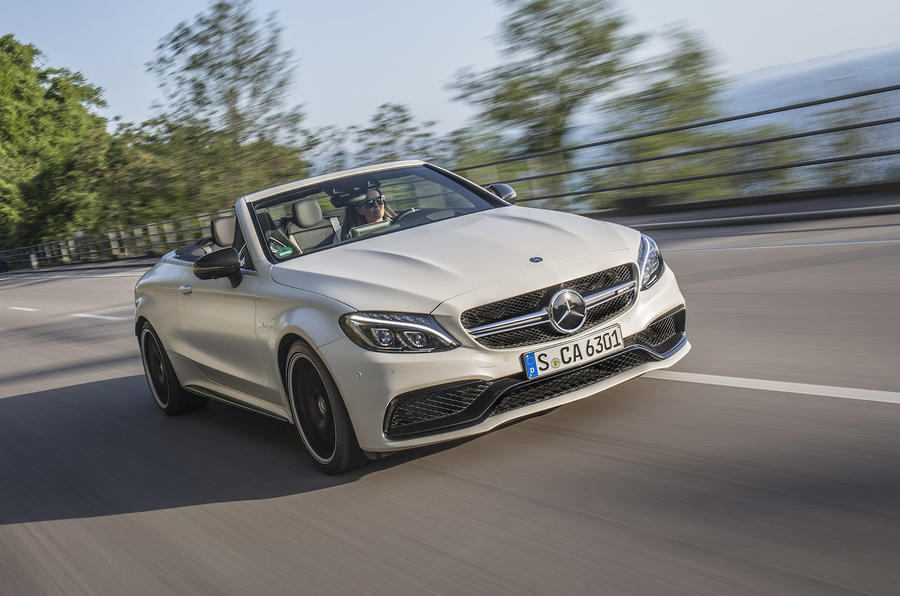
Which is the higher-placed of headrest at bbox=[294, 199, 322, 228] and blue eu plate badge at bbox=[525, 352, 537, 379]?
headrest at bbox=[294, 199, 322, 228]

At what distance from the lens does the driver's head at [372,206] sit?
5824 millimetres

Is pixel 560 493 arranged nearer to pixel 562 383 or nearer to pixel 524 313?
pixel 562 383

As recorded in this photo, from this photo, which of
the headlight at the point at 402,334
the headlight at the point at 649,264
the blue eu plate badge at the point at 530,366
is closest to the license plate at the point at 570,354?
the blue eu plate badge at the point at 530,366

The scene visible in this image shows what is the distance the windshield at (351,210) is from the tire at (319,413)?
2.56 feet

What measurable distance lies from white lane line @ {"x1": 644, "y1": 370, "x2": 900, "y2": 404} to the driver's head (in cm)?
177

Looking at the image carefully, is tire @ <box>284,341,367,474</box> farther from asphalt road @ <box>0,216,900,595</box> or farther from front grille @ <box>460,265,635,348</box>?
front grille @ <box>460,265,635,348</box>

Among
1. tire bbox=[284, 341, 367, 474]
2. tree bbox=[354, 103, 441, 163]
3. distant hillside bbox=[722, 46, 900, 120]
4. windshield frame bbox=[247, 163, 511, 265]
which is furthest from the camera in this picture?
tree bbox=[354, 103, 441, 163]

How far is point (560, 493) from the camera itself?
4.05 meters

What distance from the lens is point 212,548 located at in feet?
13.6

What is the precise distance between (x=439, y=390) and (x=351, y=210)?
1820mm

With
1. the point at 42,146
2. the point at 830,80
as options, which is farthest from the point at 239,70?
the point at 42,146

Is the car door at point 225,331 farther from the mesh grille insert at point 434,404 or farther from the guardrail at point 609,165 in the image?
the guardrail at point 609,165

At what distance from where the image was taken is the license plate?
436 cm

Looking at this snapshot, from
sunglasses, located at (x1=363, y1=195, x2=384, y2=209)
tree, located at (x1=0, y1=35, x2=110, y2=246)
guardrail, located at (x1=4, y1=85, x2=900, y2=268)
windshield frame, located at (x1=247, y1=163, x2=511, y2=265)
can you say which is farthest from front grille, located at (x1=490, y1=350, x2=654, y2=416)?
tree, located at (x1=0, y1=35, x2=110, y2=246)
